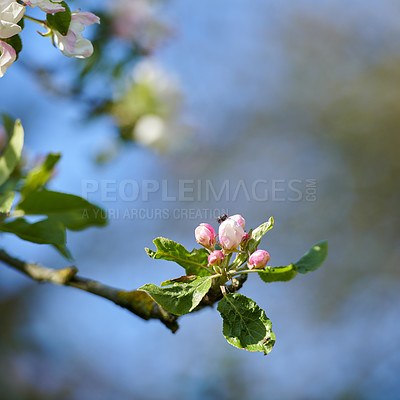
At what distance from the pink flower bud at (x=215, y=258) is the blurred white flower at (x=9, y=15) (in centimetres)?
34

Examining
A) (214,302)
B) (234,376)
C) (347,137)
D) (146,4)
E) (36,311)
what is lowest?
(36,311)

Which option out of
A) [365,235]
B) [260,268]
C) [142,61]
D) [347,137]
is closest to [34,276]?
[260,268]

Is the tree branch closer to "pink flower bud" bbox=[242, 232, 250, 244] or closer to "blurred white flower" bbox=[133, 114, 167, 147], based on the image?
"pink flower bud" bbox=[242, 232, 250, 244]

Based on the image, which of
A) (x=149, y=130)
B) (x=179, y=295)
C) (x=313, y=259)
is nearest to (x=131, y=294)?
(x=179, y=295)

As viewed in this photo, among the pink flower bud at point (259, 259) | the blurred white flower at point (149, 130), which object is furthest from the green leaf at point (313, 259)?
the blurred white flower at point (149, 130)

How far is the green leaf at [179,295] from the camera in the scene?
0.51m

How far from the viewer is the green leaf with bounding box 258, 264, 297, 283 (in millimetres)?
499

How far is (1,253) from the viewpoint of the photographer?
2.64ft

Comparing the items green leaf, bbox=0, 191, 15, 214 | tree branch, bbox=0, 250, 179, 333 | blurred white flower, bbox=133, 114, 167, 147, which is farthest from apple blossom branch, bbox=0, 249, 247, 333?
blurred white flower, bbox=133, 114, 167, 147

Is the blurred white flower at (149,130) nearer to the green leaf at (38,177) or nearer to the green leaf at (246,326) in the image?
the green leaf at (38,177)

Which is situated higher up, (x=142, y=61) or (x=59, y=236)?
(x=59, y=236)

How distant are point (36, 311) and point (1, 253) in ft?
10.2

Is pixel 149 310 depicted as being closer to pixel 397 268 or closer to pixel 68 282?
pixel 68 282

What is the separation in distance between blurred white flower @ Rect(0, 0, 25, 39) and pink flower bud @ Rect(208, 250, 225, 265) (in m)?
0.34
